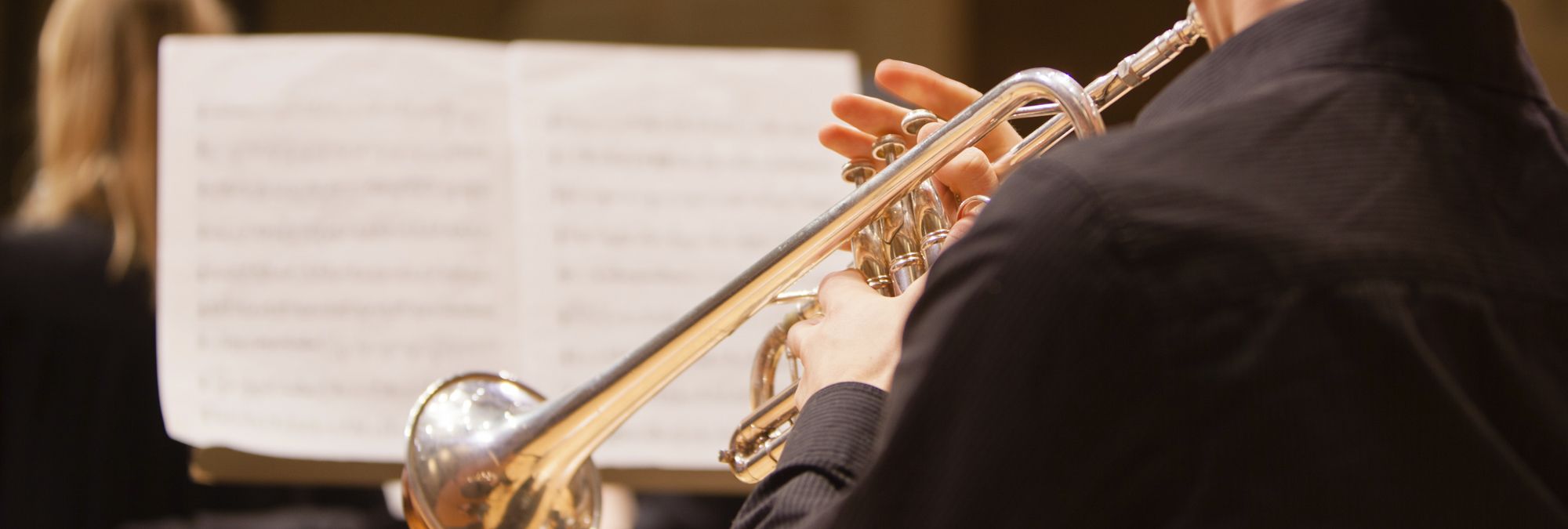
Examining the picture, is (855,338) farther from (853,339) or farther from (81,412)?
(81,412)

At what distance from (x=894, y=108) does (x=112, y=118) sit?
4.47 feet

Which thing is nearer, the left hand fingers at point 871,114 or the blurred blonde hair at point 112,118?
the left hand fingers at point 871,114

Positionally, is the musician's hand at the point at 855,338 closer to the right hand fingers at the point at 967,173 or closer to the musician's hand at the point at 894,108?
the right hand fingers at the point at 967,173

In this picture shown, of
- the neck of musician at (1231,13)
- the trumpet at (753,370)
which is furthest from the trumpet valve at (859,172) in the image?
the neck of musician at (1231,13)

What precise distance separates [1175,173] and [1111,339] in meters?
0.08

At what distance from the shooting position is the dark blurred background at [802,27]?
2.01m

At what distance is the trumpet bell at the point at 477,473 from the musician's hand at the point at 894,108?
0.34 m

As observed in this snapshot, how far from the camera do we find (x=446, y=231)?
1.58 meters

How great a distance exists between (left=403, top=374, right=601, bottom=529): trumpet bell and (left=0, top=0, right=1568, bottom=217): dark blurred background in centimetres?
87

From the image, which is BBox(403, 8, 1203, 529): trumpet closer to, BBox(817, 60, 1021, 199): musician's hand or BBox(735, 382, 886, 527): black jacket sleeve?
BBox(817, 60, 1021, 199): musician's hand

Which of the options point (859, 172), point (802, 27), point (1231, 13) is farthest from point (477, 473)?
point (802, 27)

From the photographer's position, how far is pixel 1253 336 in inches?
20.6

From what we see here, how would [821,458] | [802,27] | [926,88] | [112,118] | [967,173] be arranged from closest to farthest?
1. [821,458]
2. [967,173]
3. [926,88]
4. [112,118]
5. [802,27]

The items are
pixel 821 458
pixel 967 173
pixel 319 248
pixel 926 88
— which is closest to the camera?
pixel 821 458
